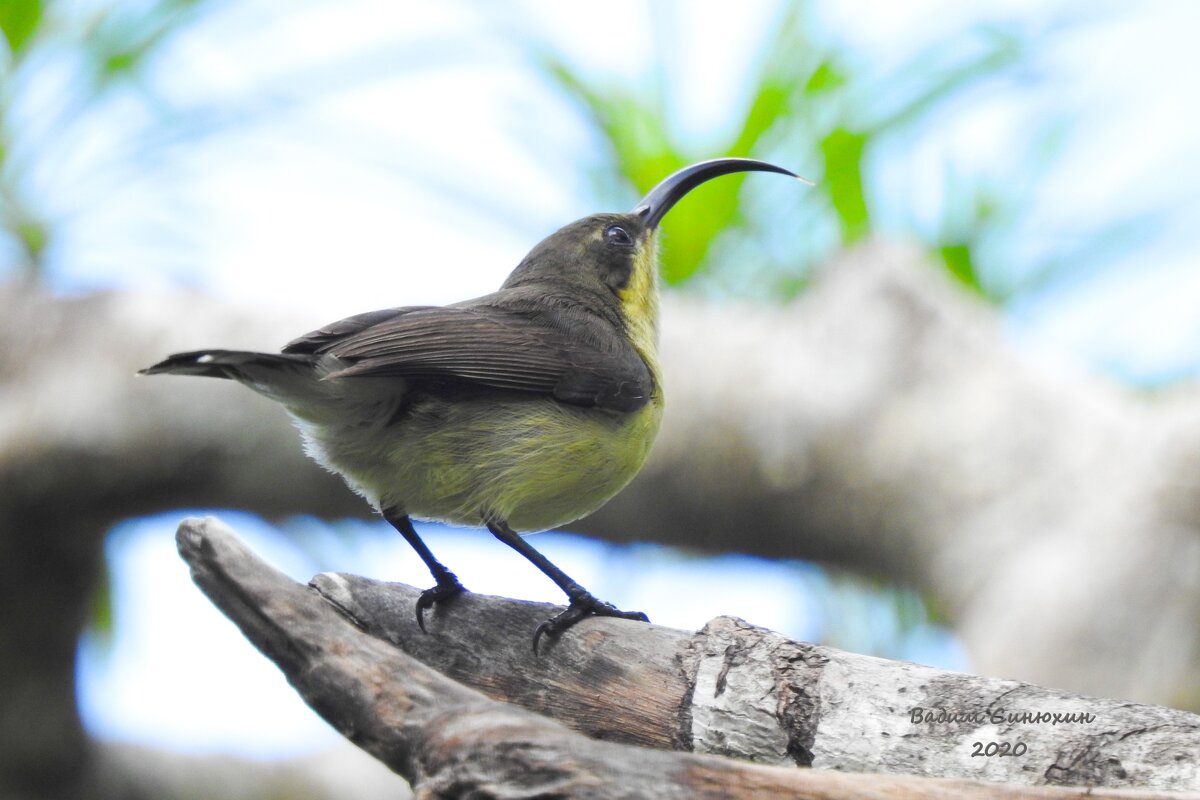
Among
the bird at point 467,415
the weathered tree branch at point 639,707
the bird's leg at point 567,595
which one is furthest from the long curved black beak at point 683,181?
the weathered tree branch at point 639,707

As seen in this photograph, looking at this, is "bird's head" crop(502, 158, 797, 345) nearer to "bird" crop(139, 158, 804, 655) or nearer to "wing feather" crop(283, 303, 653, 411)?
"wing feather" crop(283, 303, 653, 411)

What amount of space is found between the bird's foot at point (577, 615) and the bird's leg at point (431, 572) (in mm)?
343

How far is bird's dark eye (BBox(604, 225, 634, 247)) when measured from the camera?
4.65m

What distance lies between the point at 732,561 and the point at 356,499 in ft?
6.61

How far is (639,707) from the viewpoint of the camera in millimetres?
2814

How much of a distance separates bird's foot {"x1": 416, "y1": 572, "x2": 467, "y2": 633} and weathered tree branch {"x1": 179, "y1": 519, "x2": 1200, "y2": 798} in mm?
36

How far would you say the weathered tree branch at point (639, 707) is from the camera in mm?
2021

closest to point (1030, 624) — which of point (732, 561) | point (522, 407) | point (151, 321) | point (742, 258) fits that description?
point (732, 561)

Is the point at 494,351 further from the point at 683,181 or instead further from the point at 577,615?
the point at 683,181

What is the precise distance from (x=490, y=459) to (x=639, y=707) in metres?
0.99

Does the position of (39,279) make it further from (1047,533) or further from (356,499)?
(1047,533)

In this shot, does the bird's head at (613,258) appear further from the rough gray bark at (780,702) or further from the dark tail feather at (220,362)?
the rough gray bark at (780,702)

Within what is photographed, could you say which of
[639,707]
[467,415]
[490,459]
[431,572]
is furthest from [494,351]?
[639,707]

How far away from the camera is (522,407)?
12.0 ft
